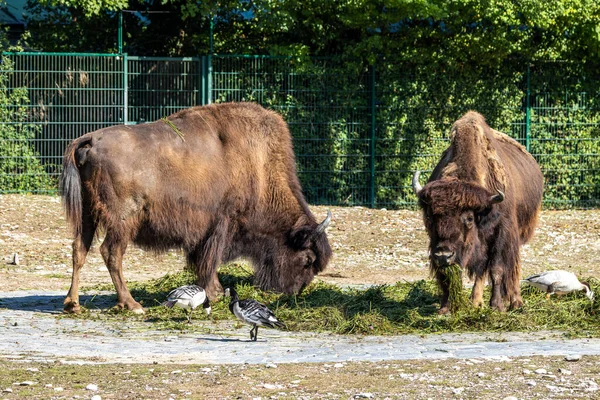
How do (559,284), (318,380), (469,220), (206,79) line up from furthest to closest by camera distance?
(206,79)
(559,284)
(469,220)
(318,380)

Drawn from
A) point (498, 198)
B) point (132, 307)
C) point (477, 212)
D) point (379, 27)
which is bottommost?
point (132, 307)

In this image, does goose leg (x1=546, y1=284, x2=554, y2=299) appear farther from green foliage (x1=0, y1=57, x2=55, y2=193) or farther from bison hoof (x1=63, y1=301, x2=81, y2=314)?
green foliage (x1=0, y1=57, x2=55, y2=193)

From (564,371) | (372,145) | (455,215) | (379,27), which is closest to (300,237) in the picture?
(455,215)

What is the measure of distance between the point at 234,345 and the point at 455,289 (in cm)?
241

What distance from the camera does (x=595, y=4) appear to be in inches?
752

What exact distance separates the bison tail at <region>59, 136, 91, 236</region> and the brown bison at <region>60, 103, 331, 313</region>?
11mm

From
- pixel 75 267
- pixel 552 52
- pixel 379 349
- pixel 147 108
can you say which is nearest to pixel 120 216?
pixel 75 267

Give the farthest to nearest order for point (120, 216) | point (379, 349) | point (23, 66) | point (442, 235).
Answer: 1. point (23, 66)
2. point (120, 216)
3. point (442, 235)
4. point (379, 349)

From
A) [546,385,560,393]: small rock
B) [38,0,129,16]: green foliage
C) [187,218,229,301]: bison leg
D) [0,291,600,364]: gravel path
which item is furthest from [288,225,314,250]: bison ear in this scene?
[38,0,129,16]: green foliage

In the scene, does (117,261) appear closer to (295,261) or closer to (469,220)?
(295,261)

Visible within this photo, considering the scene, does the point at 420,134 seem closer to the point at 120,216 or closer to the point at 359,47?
the point at 359,47

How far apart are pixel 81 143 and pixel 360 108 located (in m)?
10.1

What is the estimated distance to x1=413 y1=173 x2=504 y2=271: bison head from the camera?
9.22 m

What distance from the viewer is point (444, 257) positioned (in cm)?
916
